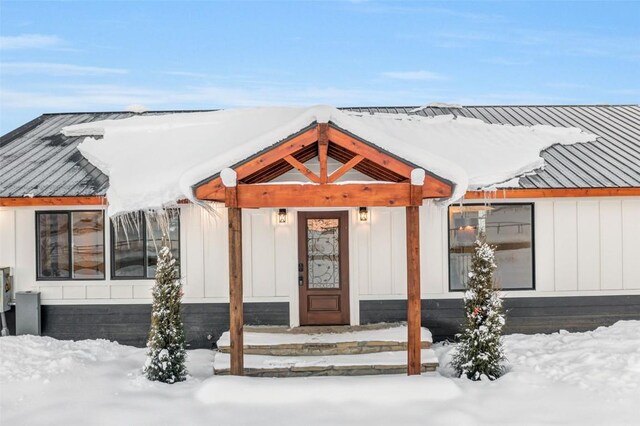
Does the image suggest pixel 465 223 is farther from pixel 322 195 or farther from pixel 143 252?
pixel 143 252

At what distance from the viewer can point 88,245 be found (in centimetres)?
817

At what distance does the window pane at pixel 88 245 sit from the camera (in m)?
8.15

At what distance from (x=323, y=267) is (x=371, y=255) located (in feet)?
2.72

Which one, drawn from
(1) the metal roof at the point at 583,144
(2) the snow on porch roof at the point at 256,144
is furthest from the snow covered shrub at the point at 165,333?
(1) the metal roof at the point at 583,144

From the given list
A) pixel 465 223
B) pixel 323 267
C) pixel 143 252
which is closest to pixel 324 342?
pixel 323 267

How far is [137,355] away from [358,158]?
180 inches

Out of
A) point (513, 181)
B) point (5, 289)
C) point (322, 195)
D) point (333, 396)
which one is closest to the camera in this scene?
point (333, 396)

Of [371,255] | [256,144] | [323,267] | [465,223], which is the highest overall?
[256,144]

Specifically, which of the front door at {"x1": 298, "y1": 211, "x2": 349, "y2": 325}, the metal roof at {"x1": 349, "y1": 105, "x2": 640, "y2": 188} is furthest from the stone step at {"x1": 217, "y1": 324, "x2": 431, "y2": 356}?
the metal roof at {"x1": 349, "y1": 105, "x2": 640, "y2": 188}

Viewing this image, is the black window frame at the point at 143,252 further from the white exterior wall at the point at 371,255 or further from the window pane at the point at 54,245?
the window pane at the point at 54,245

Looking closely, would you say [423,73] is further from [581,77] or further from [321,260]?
[321,260]

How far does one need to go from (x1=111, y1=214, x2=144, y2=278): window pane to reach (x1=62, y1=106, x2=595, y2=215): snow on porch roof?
1.06 metres

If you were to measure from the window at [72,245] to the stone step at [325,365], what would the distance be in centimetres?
292

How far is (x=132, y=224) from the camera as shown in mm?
8188
